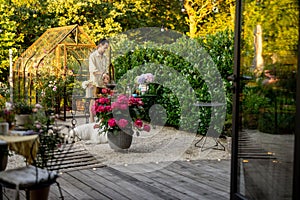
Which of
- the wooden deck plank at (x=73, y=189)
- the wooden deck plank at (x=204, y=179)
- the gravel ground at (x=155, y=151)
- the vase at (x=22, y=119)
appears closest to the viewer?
the vase at (x=22, y=119)

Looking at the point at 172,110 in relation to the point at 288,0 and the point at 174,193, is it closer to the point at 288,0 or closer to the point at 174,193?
the point at 174,193

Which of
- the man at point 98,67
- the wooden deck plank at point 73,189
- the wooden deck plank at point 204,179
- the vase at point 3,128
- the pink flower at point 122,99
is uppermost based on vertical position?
the man at point 98,67

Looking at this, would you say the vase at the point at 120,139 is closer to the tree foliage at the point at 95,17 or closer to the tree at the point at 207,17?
the tree foliage at the point at 95,17

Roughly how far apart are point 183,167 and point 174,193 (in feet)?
A: 3.29

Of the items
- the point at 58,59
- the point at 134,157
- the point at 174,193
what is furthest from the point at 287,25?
the point at 58,59

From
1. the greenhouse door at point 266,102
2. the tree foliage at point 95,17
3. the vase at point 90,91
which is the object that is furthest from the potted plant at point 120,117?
the tree foliage at point 95,17

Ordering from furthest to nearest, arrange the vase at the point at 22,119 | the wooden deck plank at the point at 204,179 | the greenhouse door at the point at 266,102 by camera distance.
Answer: the wooden deck plank at the point at 204,179 → the vase at the point at 22,119 → the greenhouse door at the point at 266,102

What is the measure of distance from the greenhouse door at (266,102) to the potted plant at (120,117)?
88.9 inches

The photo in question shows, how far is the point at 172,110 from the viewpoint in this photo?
7570 millimetres

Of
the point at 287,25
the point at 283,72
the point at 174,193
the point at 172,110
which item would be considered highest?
the point at 287,25

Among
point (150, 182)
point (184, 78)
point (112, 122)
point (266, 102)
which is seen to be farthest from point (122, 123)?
point (266, 102)

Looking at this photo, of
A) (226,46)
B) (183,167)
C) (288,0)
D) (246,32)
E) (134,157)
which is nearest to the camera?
(288,0)

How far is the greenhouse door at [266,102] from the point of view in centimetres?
282

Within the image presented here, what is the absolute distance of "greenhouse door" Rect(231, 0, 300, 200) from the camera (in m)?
2.82
